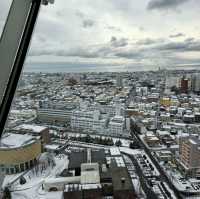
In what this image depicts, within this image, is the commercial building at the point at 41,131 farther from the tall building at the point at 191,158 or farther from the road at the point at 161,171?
the tall building at the point at 191,158

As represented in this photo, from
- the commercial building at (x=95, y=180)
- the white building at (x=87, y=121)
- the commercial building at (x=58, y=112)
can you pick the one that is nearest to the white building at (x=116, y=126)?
the white building at (x=87, y=121)

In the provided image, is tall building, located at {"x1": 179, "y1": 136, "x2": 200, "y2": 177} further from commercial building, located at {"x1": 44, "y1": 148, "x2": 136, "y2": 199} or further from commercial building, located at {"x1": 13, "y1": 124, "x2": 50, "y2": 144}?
commercial building, located at {"x1": 13, "y1": 124, "x2": 50, "y2": 144}

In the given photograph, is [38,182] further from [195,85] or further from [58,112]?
[195,85]

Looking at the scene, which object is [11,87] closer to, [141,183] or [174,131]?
[141,183]

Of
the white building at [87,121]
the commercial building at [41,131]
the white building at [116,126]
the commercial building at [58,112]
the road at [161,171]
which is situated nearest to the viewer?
the road at [161,171]

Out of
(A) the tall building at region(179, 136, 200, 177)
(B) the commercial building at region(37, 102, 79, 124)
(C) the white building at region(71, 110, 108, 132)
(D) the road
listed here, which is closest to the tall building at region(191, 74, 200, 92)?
(A) the tall building at region(179, 136, 200, 177)

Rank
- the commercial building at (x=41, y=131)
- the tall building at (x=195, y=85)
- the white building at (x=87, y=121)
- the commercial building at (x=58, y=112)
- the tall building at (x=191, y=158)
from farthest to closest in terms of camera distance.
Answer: the white building at (x=87, y=121), the commercial building at (x=58, y=112), the tall building at (x=195, y=85), the commercial building at (x=41, y=131), the tall building at (x=191, y=158)
